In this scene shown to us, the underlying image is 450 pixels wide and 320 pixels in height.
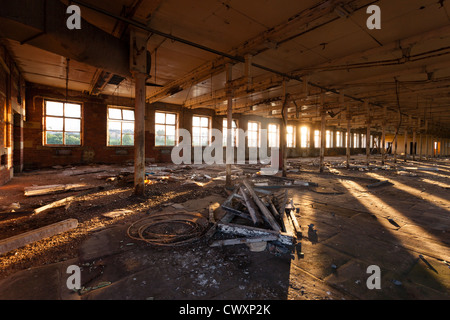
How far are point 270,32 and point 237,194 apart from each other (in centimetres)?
420

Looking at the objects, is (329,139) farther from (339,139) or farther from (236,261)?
(236,261)

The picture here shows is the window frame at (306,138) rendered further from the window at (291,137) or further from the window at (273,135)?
the window at (273,135)

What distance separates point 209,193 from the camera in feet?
20.7

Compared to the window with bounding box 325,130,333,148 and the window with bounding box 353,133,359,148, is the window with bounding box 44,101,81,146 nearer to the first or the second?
the window with bounding box 325,130,333,148

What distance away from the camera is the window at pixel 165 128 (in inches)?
590

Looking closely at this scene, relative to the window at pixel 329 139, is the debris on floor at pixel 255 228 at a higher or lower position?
lower

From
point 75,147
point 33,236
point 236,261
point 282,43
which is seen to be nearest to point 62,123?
point 75,147

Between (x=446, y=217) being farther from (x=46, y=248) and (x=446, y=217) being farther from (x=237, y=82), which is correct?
(x=46, y=248)

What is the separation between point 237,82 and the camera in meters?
6.76

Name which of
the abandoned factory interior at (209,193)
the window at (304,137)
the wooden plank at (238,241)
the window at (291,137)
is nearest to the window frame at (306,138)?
the window at (304,137)

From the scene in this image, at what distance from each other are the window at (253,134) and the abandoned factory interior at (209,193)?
30.1 feet

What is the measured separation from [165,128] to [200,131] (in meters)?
2.83

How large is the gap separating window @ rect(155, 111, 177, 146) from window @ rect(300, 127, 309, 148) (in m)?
14.7
